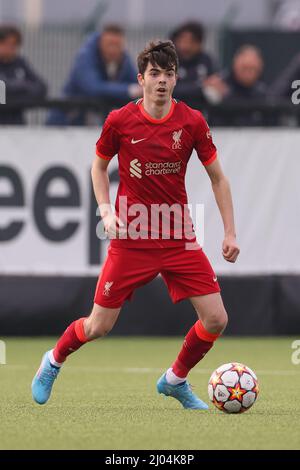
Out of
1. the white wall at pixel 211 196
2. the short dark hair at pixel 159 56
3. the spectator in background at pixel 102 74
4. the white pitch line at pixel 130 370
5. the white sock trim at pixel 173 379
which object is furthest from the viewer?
the spectator in background at pixel 102 74

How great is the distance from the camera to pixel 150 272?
7527mm

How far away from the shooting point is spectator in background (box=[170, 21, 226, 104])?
43.9 ft

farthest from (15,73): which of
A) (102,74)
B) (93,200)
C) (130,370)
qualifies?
(130,370)

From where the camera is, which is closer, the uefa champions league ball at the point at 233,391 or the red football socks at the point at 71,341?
the uefa champions league ball at the point at 233,391

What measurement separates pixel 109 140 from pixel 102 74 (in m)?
5.67

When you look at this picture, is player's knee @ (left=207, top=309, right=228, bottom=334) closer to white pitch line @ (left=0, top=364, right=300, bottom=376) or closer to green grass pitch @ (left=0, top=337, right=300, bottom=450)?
green grass pitch @ (left=0, top=337, right=300, bottom=450)

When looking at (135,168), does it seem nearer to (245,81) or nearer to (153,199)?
(153,199)

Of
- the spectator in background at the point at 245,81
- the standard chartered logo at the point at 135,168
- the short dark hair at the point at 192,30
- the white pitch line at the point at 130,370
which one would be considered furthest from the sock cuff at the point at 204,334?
the short dark hair at the point at 192,30

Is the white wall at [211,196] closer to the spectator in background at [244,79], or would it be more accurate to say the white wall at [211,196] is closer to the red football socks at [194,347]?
the spectator in background at [244,79]

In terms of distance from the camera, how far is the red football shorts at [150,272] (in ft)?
24.6

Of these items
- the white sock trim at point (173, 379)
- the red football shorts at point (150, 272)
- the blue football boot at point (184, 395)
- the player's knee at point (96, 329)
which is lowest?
the blue football boot at point (184, 395)

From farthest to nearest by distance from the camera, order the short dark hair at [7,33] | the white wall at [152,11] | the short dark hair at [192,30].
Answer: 1. the white wall at [152,11]
2. the short dark hair at [192,30]
3. the short dark hair at [7,33]
